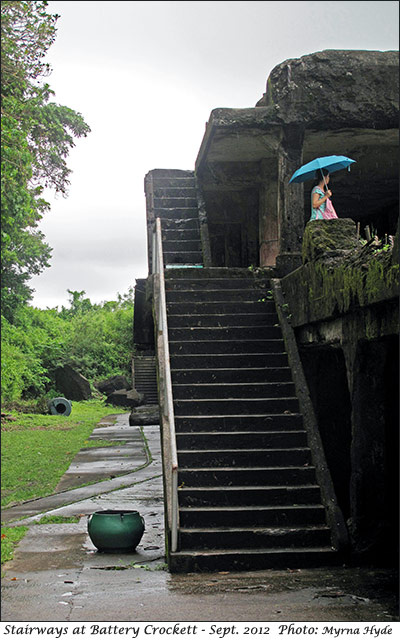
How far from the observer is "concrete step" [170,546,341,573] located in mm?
7414

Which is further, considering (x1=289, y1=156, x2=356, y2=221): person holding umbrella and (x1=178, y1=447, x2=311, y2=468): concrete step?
→ (x1=289, y1=156, x2=356, y2=221): person holding umbrella

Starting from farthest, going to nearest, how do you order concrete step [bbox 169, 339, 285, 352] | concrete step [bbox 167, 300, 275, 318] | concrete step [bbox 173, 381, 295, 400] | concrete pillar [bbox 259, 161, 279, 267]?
concrete pillar [bbox 259, 161, 279, 267] < concrete step [bbox 167, 300, 275, 318] < concrete step [bbox 169, 339, 285, 352] < concrete step [bbox 173, 381, 295, 400]

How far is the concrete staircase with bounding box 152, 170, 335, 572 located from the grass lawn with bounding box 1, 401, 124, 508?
3.81 metres

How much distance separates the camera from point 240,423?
29.5 feet

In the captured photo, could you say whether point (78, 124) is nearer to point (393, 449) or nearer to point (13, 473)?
point (13, 473)

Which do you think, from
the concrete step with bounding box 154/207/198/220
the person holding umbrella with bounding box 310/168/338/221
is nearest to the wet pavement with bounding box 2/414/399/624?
the person holding umbrella with bounding box 310/168/338/221

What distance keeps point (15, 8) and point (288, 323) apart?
27.0 feet

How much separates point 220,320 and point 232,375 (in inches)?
41.9

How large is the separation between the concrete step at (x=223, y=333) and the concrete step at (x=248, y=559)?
329 centimetres

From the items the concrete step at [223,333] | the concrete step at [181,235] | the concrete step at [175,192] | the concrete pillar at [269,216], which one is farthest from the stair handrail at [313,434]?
the concrete step at [175,192]

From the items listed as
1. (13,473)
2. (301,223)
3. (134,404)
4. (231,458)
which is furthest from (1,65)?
(134,404)

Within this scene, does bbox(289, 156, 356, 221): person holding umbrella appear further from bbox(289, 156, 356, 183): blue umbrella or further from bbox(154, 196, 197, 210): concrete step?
bbox(154, 196, 197, 210): concrete step

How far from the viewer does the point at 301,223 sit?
39.9 ft

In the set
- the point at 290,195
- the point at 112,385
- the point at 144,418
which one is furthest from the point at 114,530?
the point at 112,385
